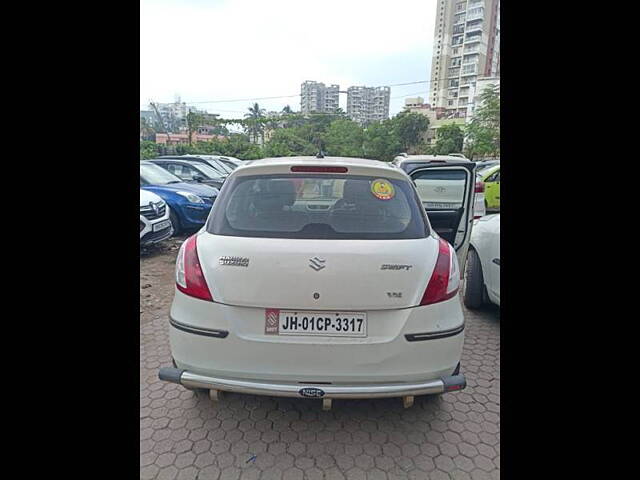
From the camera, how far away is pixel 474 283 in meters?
3.78

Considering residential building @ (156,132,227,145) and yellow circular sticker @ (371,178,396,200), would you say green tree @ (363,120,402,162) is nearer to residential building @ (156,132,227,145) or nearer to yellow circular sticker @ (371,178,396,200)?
residential building @ (156,132,227,145)

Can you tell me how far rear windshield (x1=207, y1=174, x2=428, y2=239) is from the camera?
78.1 inches

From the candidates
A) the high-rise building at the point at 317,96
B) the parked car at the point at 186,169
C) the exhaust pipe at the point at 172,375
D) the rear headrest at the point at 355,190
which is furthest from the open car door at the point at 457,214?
the high-rise building at the point at 317,96

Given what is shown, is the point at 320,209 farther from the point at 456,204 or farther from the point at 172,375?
the point at 456,204

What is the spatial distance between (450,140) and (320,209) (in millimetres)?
30475

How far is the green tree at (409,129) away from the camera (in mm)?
33094

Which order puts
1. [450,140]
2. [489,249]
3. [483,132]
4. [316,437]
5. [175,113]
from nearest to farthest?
[316,437]
[489,249]
[483,132]
[450,140]
[175,113]

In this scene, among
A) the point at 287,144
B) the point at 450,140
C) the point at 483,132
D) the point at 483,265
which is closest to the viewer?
the point at 483,265

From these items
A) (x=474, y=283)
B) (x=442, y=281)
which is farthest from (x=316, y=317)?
(x=474, y=283)

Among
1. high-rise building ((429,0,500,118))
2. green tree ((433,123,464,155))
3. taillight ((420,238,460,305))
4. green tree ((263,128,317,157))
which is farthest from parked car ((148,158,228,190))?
high-rise building ((429,0,500,118))

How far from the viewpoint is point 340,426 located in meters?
2.10

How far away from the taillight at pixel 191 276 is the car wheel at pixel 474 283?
297 centimetres
